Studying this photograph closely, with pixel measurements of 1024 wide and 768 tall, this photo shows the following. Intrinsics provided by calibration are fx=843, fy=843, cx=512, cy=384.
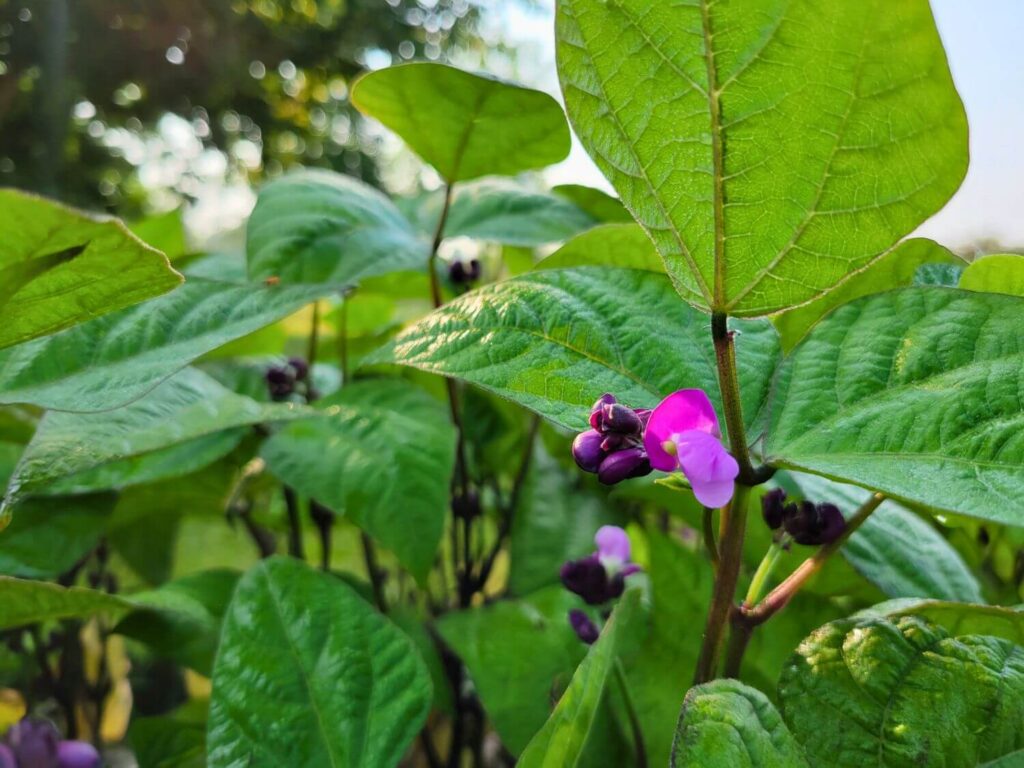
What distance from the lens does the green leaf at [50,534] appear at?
1.38 ft

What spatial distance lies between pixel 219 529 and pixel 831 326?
2.15 ft

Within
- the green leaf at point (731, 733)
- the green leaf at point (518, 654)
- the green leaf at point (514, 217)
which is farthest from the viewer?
the green leaf at point (514, 217)

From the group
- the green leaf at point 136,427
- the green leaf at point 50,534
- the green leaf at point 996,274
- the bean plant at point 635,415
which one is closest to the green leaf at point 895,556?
the bean plant at point 635,415

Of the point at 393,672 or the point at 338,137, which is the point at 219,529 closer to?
the point at 393,672

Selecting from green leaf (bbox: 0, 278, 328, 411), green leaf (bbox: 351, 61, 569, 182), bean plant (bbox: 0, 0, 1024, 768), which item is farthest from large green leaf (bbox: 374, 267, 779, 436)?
green leaf (bbox: 351, 61, 569, 182)

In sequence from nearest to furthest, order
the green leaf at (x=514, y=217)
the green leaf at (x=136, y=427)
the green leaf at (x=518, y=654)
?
the green leaf at (x=136, y=427)
the green leaf at (x=518, y=654)
the green leaf at (x=514, y=217)

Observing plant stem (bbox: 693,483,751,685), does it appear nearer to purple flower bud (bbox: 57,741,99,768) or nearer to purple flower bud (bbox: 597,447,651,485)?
purple flower bud (bbox: 597,447,651,485)

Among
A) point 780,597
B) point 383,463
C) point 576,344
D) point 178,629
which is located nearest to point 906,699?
point 780,597

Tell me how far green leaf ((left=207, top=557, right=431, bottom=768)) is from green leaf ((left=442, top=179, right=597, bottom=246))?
11.0 inches

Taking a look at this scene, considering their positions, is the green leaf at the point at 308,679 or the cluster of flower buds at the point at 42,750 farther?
the cluster of flower buds at the point at 42,750

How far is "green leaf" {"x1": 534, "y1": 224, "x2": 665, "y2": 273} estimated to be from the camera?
40 cm

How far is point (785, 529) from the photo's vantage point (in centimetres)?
33

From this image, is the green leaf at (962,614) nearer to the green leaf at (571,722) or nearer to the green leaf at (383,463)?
the green leaf at (571,722)

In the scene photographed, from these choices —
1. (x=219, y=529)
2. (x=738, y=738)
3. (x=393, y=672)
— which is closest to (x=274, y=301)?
(x=393, y=672)
